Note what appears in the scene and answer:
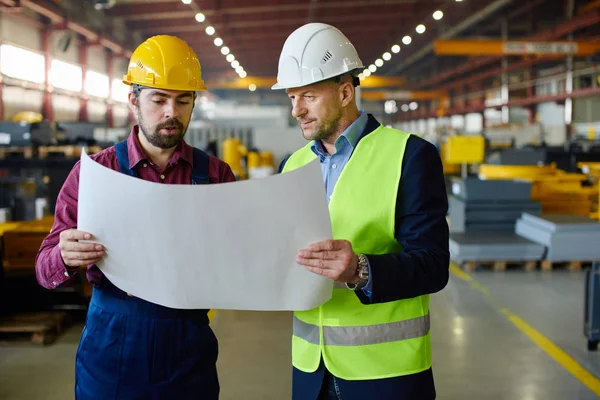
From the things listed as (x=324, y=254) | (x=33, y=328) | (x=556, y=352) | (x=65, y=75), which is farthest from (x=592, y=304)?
(x=65, y=75)

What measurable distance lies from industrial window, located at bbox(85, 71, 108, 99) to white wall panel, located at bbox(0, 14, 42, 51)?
157 inches

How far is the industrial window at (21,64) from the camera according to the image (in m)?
16.0

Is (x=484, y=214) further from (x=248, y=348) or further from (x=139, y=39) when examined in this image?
(x=139, y=39)

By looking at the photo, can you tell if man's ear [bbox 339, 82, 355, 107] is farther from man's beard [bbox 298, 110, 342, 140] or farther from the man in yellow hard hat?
the man in yellow hard hat

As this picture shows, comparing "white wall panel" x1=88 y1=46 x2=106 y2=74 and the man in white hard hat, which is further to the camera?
"white wall panel" x1=88 y1=46 x2=106 y2=74

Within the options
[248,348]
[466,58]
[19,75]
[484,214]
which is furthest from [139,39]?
[248,348]

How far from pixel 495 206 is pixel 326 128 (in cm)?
772

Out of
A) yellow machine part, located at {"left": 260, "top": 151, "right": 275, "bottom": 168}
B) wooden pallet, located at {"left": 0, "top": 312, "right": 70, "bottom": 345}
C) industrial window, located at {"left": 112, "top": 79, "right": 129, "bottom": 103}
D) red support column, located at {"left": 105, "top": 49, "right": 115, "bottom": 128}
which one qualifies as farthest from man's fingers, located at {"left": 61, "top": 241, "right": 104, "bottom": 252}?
industrial window, located at {"left": 112, "top": 79, "right": 129, "bottom": 103}

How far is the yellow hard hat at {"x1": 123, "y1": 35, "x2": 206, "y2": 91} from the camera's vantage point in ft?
6.93

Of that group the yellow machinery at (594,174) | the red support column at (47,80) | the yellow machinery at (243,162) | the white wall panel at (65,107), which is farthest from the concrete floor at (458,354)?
the white wall panel at (65,107)

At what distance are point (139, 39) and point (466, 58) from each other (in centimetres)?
1618

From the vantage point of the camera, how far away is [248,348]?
5.43 m

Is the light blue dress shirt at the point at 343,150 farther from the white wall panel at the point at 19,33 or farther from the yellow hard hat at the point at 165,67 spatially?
the white wall panel at the point at 19,33

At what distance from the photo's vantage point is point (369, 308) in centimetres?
199
